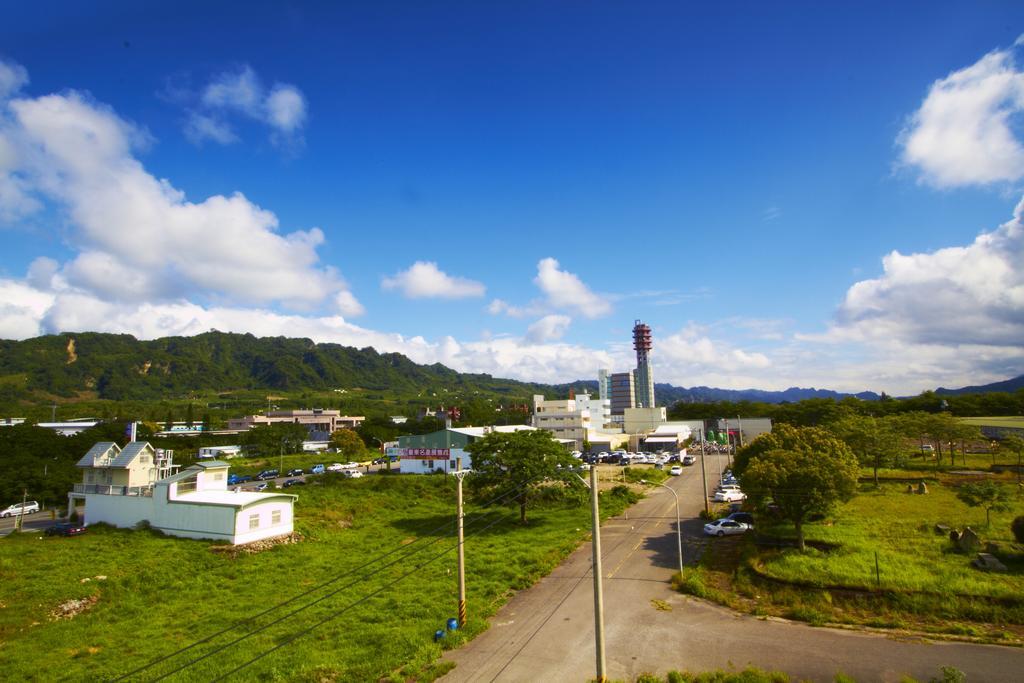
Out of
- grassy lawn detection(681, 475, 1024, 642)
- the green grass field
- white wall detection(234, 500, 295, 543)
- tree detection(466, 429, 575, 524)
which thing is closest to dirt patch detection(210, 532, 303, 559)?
white wall detection(234, 500, 295, 543)

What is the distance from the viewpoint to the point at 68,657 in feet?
69.5

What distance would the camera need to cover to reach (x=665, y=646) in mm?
20359

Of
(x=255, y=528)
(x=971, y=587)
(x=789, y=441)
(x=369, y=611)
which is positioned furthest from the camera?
(x=255, y=528)

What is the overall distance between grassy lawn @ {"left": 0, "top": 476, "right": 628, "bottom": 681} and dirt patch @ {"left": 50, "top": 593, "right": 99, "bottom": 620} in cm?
22

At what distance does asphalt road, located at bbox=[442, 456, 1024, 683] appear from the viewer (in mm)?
18031

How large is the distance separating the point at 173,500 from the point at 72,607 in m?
13.6

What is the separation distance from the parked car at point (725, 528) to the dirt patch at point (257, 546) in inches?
1204

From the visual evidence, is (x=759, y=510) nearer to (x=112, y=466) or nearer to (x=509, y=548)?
(x=509, y=548)

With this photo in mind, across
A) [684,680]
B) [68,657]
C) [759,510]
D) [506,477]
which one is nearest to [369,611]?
[68,657]

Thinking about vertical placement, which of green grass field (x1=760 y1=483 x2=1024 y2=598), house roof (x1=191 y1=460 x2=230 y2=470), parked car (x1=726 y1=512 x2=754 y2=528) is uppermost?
house roof (x1=191 y1=460 x2=230 y2=470)

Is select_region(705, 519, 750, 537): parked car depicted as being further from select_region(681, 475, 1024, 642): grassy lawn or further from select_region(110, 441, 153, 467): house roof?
select_region(110, 441, 153, 467): house roof

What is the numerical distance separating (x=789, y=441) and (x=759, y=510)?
825 centimetres

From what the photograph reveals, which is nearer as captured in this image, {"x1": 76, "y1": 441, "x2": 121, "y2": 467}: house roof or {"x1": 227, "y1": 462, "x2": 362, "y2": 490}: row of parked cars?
{"x1": 76, "y1": 441, "x2": 121, "y2": 467}: house roof

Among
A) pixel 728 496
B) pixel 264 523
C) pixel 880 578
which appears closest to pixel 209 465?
pixel 264 523
